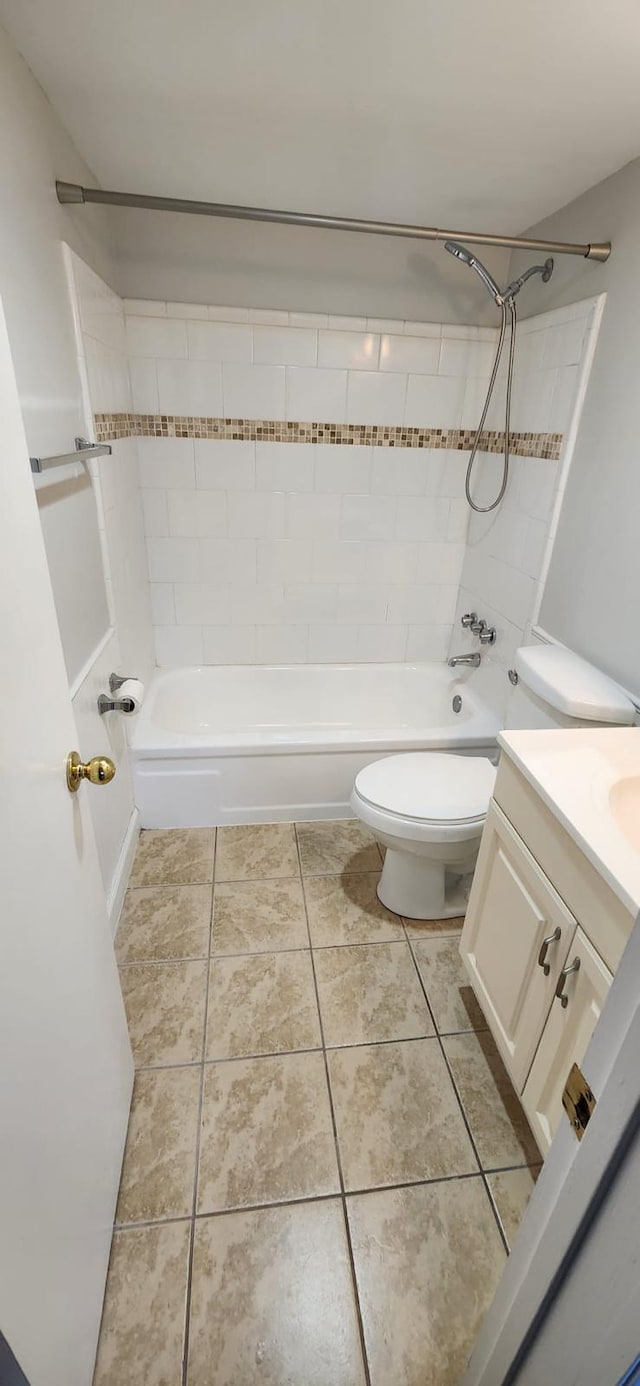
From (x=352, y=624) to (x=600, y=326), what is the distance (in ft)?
4.85

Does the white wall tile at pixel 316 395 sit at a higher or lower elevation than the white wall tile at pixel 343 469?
higher

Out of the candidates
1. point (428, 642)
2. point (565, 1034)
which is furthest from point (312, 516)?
point (565, 1034)

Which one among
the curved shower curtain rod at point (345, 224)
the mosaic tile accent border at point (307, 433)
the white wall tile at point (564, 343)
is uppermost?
the curved shower curtain rod at point (345, 224)

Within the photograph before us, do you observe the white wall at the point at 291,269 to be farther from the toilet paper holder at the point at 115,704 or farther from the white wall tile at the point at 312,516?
the toilet paper holder at the point at 115,704

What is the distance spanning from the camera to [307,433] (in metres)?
2.39

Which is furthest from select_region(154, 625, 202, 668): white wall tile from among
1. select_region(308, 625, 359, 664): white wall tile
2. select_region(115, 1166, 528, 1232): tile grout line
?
select_region(115, 1166, 528, 1232): tile grout line

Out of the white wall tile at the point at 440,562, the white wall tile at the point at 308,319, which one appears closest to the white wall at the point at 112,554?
the white wall tile at the point at 308,319

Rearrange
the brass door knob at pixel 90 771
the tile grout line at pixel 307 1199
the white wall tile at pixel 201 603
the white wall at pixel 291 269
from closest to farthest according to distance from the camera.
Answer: the brass door knob at pixel 90 771
the tile grout line at pixel 307 1199
the white wall at pixel 291 269
the white wall tile at pixel 201 603

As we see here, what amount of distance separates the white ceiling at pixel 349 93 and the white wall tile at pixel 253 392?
1.84 feet

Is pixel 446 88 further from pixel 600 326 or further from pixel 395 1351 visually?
pixel 395 1351

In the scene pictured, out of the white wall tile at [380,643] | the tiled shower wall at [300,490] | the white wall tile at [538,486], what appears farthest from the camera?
the white wall tile at [380,643]

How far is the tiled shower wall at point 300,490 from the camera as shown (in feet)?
7.36

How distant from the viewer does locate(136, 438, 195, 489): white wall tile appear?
7.66 ft

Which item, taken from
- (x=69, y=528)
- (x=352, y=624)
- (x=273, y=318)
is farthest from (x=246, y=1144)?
(x=273, y=318)
